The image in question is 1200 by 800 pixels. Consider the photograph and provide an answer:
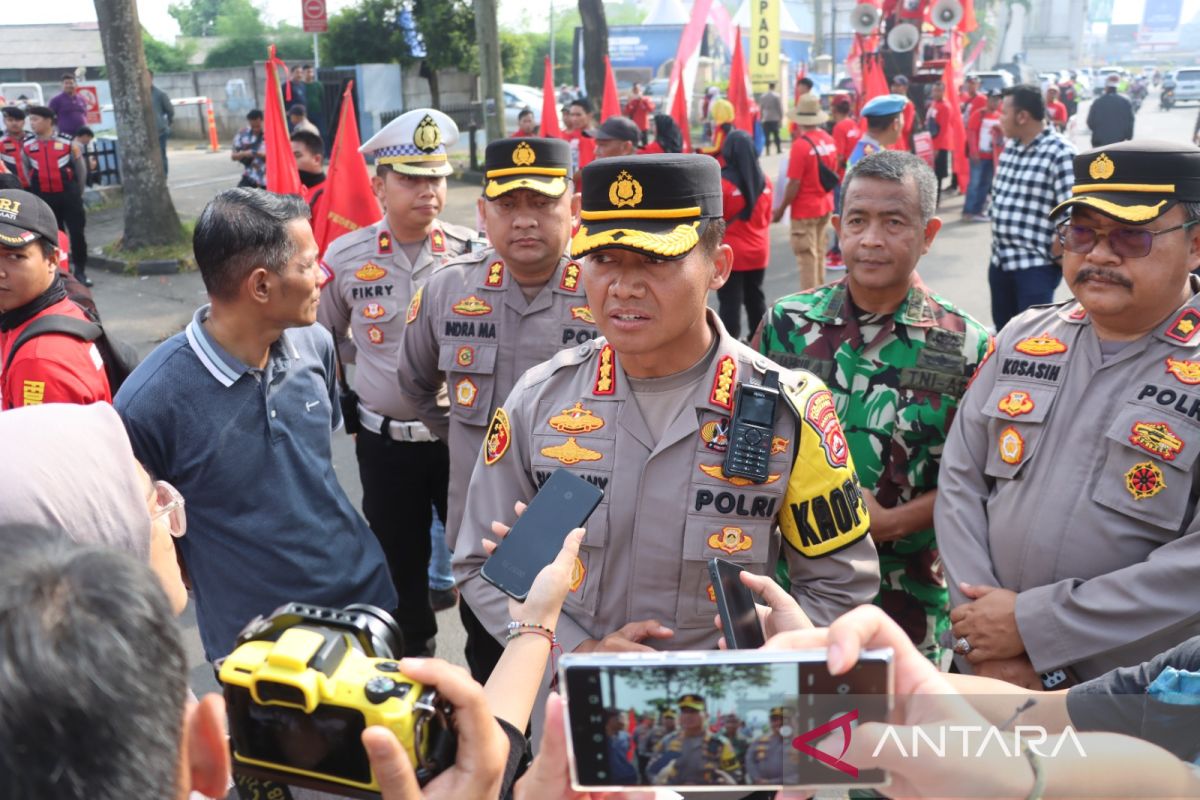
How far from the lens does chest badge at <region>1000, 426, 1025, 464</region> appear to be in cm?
254

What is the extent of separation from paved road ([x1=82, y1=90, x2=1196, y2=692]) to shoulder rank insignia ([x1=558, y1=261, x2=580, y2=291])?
1.72 meters

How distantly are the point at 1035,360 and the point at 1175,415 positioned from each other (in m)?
0.38

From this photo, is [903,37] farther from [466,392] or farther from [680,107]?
[466,392]

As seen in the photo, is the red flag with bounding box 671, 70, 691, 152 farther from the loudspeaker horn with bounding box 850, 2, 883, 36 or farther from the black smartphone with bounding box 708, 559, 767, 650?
the black smartphone with bounding box 708, 559, 767, 650

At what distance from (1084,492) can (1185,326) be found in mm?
485

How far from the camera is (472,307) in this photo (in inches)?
140

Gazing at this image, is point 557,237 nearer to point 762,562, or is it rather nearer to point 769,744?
point 762,562

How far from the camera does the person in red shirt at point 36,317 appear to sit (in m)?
3.06

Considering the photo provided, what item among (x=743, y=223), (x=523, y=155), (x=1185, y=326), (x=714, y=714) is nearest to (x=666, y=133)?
(x=743, y=223)

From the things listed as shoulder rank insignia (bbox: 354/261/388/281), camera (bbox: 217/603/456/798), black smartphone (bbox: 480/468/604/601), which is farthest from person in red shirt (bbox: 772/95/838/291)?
camera (bbox: 217/603/456/798)

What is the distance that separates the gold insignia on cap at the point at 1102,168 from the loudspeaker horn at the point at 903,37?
53.1 feet

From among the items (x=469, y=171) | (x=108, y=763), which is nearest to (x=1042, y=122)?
(x=108, y=763)

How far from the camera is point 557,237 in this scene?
3607 millimetres

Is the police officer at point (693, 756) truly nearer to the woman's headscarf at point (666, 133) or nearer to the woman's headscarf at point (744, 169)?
the woman's headscarf at point (744, 169)
